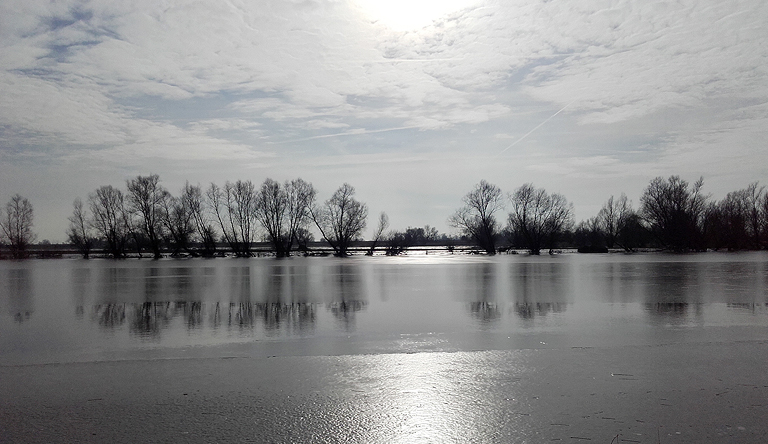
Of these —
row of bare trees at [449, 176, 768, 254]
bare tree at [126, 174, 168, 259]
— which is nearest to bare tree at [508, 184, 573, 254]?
row of bare trees at [449, 176, 768, 254]

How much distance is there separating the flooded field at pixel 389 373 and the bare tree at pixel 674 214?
7203 centimetres

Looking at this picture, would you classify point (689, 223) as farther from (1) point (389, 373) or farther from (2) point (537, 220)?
(1) point (389, 373)

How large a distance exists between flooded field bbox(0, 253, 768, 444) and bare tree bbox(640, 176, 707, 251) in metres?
72.0

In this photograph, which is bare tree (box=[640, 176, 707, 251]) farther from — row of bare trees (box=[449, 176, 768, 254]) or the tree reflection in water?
the tree reflection in water

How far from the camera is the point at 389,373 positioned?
6.49m

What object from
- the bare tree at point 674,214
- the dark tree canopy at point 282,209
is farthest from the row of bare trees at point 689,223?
the dark tree canopy at point 282,209

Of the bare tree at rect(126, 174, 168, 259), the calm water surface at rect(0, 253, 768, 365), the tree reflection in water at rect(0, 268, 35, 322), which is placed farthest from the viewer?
the bare tree at rect(126, 174, 168, 259)

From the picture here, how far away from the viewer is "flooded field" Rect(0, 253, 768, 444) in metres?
4.71

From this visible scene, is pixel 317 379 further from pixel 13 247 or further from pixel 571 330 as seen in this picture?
pixel 13 247

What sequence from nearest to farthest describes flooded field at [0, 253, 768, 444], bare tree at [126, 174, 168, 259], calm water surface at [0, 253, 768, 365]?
flooded field at [0, 253, 768, 444]
calm water surface at [0, 253, 768, 365]
bare tree at [126, 174, 168, 259]

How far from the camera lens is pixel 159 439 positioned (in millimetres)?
4488

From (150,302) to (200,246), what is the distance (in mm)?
62087

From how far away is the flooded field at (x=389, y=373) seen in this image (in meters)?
4.71

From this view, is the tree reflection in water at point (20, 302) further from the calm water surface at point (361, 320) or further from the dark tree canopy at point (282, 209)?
the dark tree canopy at point (282, 209)
